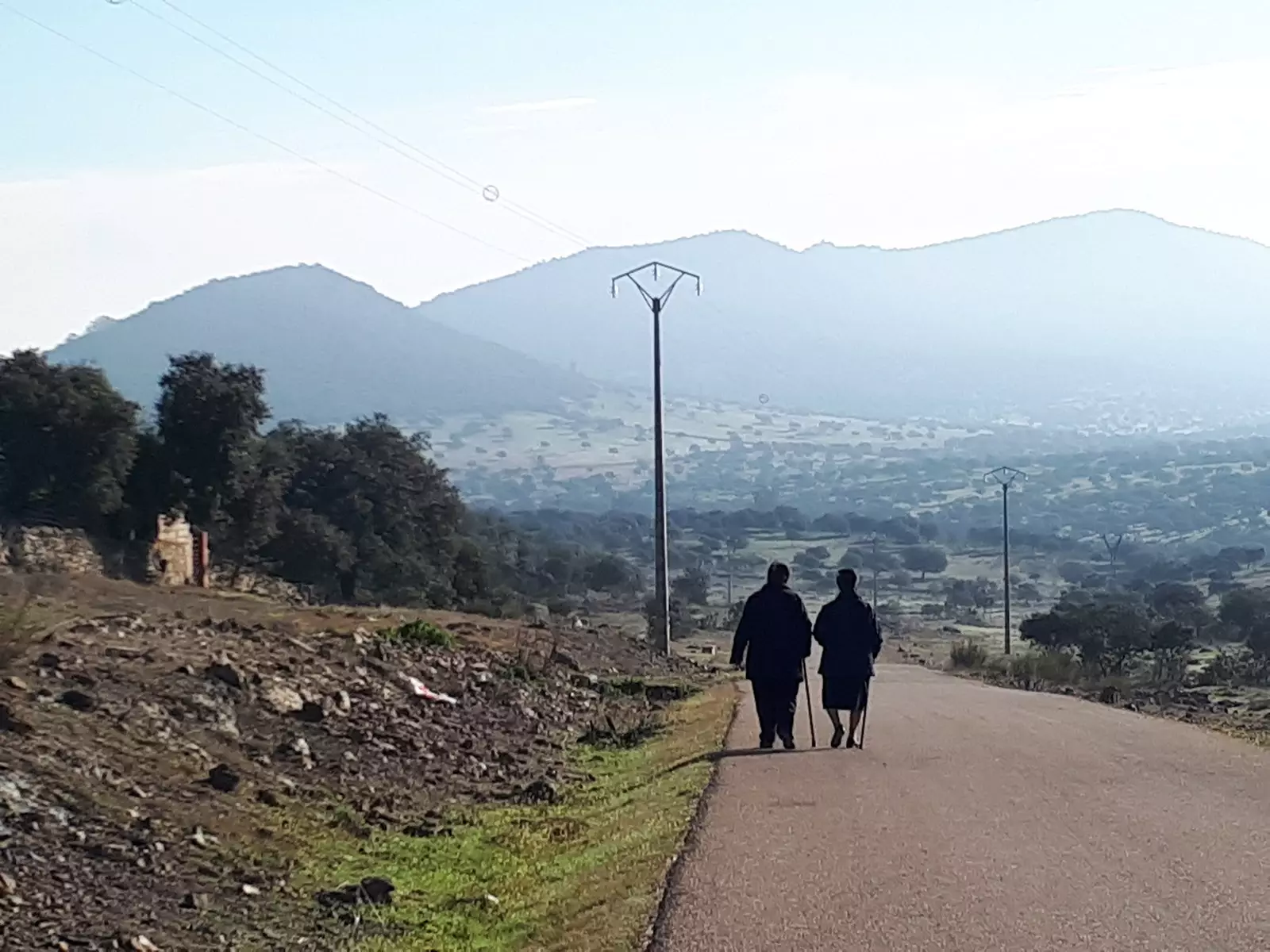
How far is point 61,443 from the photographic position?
41875 mm

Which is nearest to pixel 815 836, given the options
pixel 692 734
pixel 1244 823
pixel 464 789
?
pixel 1244 823

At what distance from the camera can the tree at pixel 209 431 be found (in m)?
44.8

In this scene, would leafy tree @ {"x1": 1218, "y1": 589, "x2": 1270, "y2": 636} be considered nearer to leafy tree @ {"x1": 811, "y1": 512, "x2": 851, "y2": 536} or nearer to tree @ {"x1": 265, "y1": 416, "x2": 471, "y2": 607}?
tree @ {"x1": 265, "y1": 416, "x2": 471, "y2": 607}

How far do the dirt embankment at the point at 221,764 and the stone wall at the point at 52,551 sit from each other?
13718 millimetres

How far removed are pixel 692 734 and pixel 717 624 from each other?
2071 inches

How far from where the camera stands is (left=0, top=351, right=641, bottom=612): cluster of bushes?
4147 centimetres

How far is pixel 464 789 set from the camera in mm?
14633

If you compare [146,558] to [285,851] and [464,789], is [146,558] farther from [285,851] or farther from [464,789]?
[285,851]

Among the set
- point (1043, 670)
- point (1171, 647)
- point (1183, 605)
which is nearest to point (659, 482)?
point (1043, 670)

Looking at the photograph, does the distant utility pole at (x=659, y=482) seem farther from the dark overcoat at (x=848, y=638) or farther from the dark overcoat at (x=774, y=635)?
the dark overcoat at (x=774, y=635)

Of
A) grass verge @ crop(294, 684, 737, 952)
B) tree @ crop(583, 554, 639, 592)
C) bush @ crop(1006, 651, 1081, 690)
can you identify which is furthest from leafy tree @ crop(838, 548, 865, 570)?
grass verge @ crop(294, 684, 737, 952)

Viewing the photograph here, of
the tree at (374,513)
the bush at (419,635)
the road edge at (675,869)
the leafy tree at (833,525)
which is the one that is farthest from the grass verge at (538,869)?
the leafy tree at (833,525)

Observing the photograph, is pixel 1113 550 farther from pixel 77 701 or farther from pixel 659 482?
pixel 77 701

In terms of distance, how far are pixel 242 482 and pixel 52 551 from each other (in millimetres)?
9203
